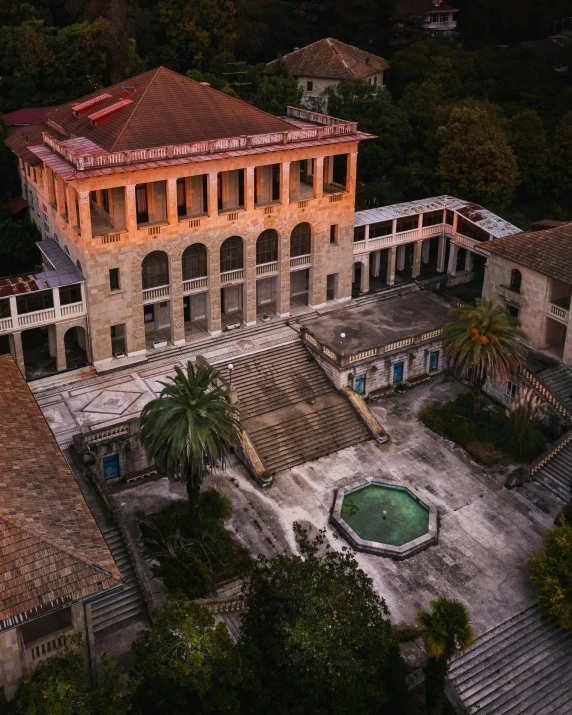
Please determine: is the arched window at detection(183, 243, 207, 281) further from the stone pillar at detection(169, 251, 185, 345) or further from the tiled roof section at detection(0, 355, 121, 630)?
the tiled roof section at detection(0, 355, 121, 630)

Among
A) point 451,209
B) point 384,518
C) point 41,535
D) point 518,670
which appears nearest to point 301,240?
point 451,209

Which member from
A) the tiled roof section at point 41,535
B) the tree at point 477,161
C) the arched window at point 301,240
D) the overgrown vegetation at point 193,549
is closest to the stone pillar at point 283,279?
the arched window at point 301,240

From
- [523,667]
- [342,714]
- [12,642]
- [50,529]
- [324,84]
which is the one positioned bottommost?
[523,667]

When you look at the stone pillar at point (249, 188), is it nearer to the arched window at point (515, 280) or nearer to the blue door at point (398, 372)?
the blue door at point (398, 372)

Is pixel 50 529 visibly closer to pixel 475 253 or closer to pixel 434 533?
pixel 434 533

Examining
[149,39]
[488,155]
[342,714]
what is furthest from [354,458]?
[149,39]

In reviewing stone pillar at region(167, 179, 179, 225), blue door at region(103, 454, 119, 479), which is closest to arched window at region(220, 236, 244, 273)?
stone pillar at region(167, 179, 179, 225)
